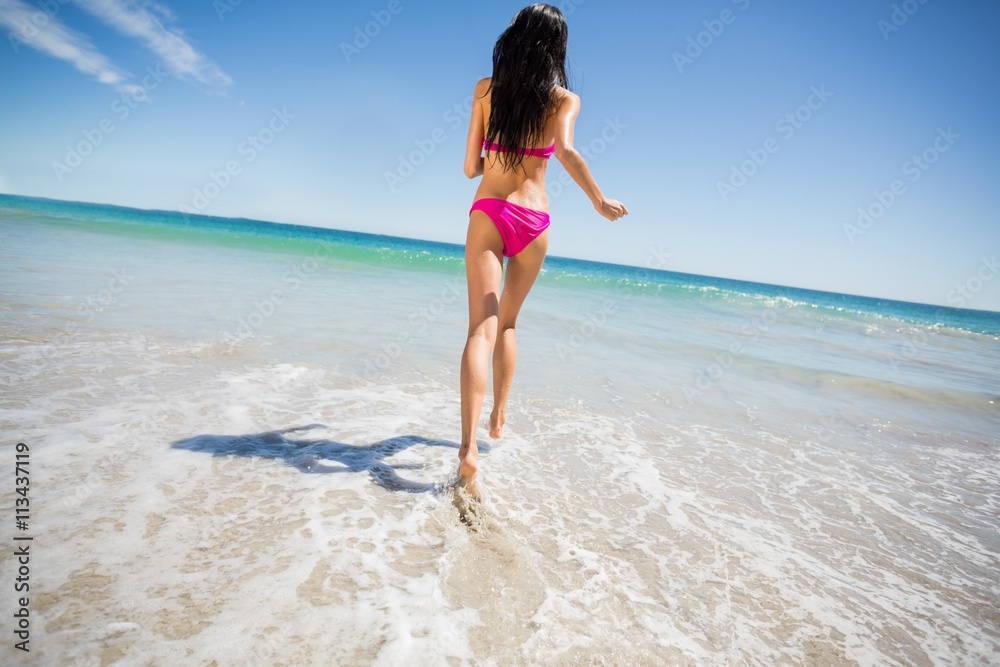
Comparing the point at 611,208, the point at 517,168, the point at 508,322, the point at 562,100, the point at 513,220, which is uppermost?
the point at 562,100

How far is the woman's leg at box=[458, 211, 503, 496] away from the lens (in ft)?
7.08

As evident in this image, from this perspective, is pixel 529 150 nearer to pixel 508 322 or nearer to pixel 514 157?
pixel 514 157

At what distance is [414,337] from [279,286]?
15.2ft

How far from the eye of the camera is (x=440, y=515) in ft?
6.90

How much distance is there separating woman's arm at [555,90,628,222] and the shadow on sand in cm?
160

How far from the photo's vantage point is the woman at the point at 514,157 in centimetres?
227

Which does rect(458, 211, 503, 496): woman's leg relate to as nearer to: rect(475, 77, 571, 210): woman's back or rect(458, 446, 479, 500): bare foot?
rect(458, 446, 479, 500): bare foot

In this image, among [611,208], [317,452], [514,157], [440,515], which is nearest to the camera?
[440,515]

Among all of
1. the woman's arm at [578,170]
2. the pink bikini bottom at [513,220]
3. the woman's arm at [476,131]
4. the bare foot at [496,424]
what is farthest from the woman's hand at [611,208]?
the bare foot at [496,424]

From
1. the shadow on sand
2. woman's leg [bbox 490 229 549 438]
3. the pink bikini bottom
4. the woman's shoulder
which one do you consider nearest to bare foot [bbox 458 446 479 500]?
the shadow on sand

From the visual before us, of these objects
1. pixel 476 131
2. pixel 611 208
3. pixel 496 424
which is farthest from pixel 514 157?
pixel 496 424

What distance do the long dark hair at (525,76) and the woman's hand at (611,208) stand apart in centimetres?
49

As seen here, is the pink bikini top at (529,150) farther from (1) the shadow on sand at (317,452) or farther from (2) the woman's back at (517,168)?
(1) the shadow on sand at (317,452)

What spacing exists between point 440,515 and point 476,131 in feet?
6.54
